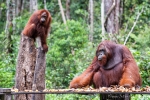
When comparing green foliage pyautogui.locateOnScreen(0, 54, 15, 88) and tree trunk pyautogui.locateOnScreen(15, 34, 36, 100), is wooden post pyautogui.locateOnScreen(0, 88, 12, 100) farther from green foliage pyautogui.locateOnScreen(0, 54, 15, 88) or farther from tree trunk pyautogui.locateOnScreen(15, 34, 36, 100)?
green foliage pyautogui.locateOnScreen(0, 54, 15, 88)

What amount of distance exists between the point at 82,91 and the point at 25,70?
191 centimetres

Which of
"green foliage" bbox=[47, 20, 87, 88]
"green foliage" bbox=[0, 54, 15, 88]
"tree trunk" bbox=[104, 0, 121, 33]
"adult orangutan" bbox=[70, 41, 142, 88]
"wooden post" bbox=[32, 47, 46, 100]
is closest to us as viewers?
"adult orangutan" bbox=[70, 41, 142, 88]

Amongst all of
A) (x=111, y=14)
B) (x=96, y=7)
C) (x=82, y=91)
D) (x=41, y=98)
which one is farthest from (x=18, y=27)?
(x=82, y=91)

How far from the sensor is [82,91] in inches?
135


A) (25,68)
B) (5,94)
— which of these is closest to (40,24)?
(25,68)

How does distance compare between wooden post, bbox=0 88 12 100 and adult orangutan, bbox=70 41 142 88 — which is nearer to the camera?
wooden post, bbox=0 88 12 100

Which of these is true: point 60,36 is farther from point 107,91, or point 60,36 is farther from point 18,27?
point 107,91

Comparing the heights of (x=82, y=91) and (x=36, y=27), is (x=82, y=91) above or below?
below

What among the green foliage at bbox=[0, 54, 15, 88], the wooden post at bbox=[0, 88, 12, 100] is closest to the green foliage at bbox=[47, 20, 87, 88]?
the green foliage at bbox=[0, 54, 15, 88]

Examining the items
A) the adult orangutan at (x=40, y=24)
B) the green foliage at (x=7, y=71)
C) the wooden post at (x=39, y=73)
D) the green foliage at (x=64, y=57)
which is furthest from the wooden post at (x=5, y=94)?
the green foliage at (x=64, y=57)

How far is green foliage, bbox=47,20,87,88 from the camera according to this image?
8001mm

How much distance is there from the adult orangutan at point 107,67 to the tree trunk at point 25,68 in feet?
3.28

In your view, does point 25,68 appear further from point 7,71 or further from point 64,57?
point 64,57

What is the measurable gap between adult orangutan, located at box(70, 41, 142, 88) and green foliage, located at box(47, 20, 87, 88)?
2.83 metres
